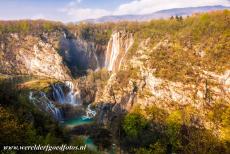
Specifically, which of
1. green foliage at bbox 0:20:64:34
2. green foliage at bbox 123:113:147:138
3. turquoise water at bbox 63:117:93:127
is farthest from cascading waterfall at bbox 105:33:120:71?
green foliage at bbox 123:113:147:138

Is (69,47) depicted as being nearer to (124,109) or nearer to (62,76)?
(62,76)

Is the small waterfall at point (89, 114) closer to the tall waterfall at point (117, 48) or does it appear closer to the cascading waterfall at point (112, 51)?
the tall waterfall at point (117, 48)

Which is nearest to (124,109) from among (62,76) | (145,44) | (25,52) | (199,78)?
(199,78)

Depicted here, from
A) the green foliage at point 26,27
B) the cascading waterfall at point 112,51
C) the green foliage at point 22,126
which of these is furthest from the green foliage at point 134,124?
the green foliage at point 26,27

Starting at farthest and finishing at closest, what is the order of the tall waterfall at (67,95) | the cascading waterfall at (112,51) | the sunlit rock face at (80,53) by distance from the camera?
the sunlit rock face at (80,53) → the cascading waterfall at (112,51) → the tall waterfall at (67,95)

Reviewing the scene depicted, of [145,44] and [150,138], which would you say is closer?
[150,138]

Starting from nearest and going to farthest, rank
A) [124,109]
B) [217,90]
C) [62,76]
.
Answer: [217,90]
[124,109]
[62,76]

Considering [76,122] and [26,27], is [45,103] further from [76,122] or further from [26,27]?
[26,27]

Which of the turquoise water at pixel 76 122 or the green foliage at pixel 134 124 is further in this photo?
the turquoise water at pixel 76 122
